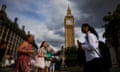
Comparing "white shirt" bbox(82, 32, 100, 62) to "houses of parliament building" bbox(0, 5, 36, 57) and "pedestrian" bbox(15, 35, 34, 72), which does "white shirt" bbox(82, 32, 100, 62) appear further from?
"houses of parliament building" bbox(0, 5, 36, 57)

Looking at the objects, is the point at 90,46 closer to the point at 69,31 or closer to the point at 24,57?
the point at 24,57

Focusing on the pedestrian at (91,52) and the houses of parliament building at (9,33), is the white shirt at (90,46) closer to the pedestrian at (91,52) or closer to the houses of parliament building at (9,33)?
the pedestrian at (91,52)

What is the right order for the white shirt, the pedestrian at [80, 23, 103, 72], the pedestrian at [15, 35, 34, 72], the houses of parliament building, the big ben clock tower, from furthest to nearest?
1. the big ben clock tower
2. the houses of parliament building
3. the pedestrian at [15, 35, 34, 72]
4. the white shirt
5. the pedestrian at [80, 23, 103, 72]

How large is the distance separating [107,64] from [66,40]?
123 meters

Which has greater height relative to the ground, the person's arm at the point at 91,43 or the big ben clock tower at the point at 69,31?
the big ben clock tower at the point at 69,31

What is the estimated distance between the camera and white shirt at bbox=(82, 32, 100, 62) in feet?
15.3

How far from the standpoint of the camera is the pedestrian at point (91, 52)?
4.51 metres

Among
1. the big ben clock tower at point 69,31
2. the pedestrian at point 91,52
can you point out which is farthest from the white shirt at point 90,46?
the big ben clock tower at point 69,31

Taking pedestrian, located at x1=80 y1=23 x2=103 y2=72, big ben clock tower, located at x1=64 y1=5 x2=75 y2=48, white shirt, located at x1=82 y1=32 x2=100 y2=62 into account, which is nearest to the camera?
pedestrian, located at x1=80 y1=23 x2=103 y2=72

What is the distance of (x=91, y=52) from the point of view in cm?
470

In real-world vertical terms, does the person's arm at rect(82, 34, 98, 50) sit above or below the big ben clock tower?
below

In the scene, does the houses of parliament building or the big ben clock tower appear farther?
the big ben clock tower

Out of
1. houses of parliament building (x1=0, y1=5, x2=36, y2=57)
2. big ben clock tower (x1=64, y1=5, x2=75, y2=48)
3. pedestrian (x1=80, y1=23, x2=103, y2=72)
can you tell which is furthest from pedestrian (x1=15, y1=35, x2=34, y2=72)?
big ben clock tower (x1=64, y1=5, x2=75, y2=48)

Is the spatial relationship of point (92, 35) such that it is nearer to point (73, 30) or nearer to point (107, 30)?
point (107, 30)
